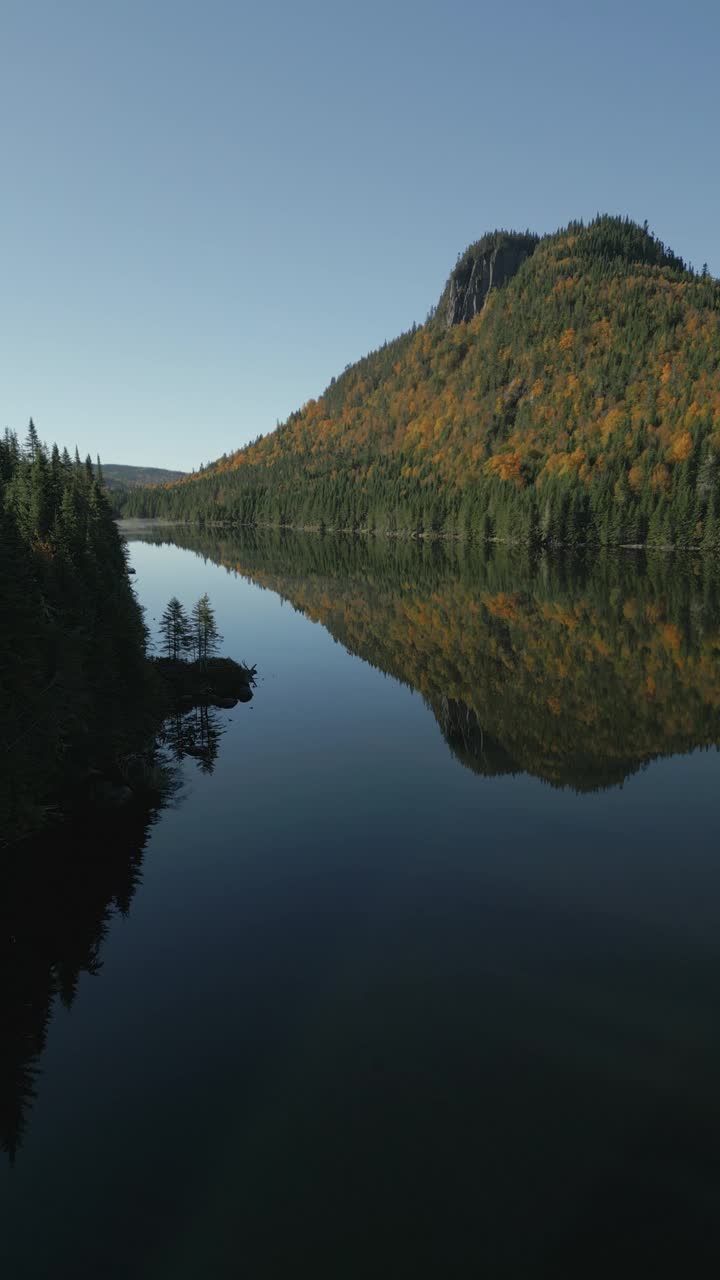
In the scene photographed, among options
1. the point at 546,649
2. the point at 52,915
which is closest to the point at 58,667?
the point at 52,915

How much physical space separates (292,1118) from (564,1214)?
20.1 ft

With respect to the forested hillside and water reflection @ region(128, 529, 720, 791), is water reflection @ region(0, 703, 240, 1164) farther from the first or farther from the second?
water reflection @ region(128, 529, 720, 791)

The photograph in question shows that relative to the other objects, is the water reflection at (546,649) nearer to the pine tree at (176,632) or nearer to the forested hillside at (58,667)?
the pine tree at (176,632)

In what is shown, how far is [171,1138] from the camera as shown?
605 inches

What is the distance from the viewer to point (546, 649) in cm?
6369

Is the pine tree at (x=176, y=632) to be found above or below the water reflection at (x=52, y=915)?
above

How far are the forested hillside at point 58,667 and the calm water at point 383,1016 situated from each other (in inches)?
151

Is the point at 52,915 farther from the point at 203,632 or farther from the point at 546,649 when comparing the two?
the point at 546,649

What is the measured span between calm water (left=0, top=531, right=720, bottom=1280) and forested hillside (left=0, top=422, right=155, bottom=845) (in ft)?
12.6

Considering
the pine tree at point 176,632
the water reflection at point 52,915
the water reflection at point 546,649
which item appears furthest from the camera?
the pine tree at point 176,632

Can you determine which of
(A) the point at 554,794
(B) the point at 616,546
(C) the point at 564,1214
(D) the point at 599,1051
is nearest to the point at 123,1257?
(C) the point at 564,1214

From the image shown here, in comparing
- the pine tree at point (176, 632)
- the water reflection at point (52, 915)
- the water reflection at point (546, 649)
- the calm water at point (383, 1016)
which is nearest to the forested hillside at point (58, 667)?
the water reflection at point (52, 915)

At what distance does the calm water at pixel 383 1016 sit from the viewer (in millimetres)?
13281

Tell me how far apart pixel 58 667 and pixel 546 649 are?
4482 cm
